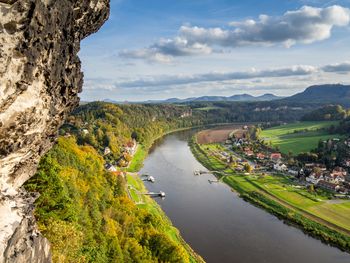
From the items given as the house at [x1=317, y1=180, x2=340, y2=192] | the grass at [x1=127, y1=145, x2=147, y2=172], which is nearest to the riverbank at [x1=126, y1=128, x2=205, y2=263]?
the grass at [x1=127, y1=145, x2=147, y2=172]

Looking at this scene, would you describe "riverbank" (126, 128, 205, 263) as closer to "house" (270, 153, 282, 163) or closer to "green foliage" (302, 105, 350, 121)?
"house" (270, 153, 282, 163)

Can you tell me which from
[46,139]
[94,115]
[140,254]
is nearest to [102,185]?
[140,254]

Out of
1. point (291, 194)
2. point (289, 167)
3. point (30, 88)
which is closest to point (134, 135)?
point (289, 167)

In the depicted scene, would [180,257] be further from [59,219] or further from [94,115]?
[94,115]

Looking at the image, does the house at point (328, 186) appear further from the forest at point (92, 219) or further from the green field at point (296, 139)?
the forest at point (92, 219)

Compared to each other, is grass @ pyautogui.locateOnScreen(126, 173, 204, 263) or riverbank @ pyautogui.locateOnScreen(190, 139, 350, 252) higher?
grass @ pyautogui.locateOnScreen(126, 173, 204, 263)

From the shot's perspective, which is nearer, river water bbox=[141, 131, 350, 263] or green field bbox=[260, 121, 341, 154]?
river water bbox=[141, 131, 350, 263]
